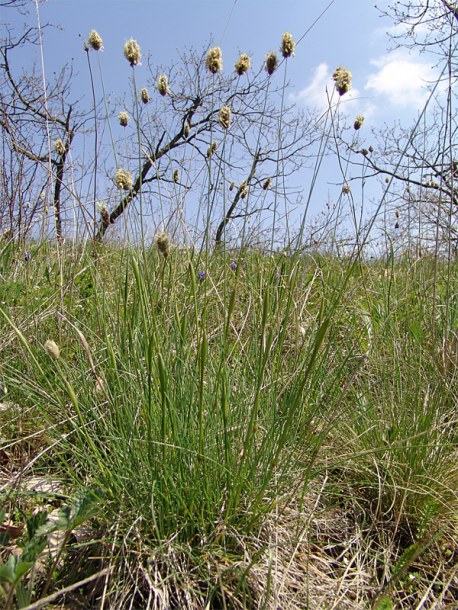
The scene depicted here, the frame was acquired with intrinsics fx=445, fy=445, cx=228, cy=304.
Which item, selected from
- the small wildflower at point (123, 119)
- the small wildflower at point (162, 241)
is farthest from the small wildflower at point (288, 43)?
the small wildflower at point (162, 241)

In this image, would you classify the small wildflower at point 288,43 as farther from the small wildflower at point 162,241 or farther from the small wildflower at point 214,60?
the small wildflower at point 162,241

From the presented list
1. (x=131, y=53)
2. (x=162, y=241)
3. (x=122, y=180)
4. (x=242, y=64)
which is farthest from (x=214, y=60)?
(x=162, y=241)

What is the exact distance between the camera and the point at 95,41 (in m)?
1.04

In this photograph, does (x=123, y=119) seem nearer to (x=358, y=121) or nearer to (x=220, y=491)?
(x=358, y=121)

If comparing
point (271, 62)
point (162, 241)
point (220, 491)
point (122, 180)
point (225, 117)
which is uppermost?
point (271, 62)

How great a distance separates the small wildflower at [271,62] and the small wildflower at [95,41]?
0.39m

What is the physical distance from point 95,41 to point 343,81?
580 mm

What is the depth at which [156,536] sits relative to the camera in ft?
2.82

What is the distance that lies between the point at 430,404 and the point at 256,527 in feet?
1.89

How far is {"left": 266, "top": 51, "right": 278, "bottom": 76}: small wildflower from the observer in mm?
1036

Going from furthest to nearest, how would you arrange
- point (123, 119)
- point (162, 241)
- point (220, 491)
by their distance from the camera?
point (123, 119), point (220, 491), point (162, 241)

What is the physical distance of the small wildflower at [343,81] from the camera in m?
1.00

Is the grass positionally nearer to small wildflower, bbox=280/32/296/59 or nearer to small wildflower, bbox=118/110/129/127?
small wildflower, bbox=118/110/129/127

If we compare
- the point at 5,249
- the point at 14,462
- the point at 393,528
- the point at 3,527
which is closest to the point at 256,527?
the point at 393,528
